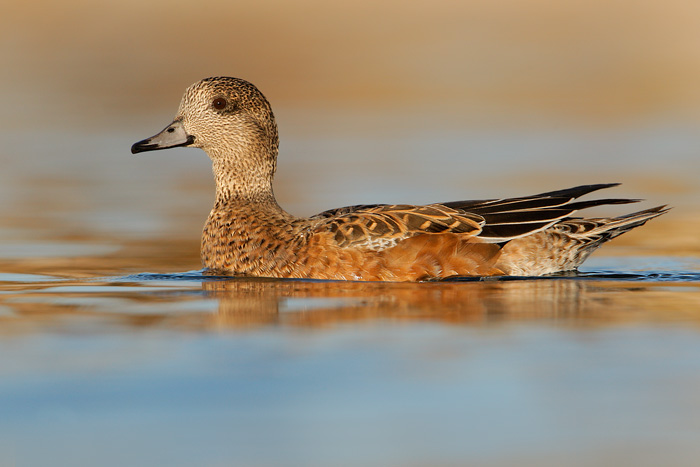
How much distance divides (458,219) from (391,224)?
50 centimetres

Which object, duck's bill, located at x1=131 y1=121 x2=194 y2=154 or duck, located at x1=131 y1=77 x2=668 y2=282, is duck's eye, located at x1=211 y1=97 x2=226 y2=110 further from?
duck's bill, located at x1=131 y1=121 x2=194 y2=154

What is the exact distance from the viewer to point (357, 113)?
21.9 m

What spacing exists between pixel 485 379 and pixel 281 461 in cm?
124

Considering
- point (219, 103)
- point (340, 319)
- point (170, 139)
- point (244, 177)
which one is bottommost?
point (340, 319)

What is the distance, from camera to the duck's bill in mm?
8484

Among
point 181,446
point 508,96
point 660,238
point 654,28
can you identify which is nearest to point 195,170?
point 660,238

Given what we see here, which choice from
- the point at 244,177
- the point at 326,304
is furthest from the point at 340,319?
the point at 244,177

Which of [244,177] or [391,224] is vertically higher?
[244,177]

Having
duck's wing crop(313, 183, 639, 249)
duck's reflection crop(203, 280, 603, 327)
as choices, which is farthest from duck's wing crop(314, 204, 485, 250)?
duck's reflection crop(203, 280, 603, 327)

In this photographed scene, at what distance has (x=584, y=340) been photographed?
5633mm

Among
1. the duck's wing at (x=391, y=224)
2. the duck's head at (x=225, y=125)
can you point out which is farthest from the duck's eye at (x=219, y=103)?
the duck's wing at (x=391, y=224)

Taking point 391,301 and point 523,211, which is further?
point 523,211

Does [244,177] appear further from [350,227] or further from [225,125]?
[350,227]

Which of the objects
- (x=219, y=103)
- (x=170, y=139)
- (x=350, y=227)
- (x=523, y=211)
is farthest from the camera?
(x=219, y=103)
